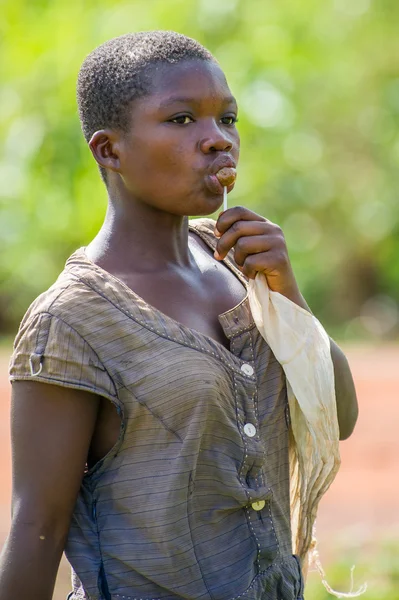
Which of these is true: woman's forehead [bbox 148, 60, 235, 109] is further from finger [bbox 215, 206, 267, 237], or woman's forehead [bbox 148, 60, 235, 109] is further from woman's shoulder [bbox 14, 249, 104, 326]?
woman's shoulder [bbox 14, 249, 104, 326]

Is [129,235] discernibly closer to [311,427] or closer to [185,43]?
[185,43]

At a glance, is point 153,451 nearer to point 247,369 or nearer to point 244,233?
point 247,369

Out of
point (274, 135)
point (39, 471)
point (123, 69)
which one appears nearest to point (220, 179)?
point (123, 69)

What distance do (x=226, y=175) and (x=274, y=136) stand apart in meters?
9.91

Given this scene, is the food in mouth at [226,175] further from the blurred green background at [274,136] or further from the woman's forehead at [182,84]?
the blurred green background at [274,136]

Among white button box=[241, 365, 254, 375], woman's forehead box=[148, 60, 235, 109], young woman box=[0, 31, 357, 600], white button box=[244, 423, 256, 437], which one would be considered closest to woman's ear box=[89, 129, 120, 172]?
young woman box=[0, 31, 357, 600]

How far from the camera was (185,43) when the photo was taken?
224 cm

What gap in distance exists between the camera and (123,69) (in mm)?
2230

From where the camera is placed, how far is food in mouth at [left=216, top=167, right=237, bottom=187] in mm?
2170

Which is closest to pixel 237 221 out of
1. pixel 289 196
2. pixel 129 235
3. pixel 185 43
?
pixel 129 235

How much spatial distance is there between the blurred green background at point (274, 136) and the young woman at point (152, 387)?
7290mm

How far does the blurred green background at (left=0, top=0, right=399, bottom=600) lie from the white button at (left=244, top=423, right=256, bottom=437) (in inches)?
293

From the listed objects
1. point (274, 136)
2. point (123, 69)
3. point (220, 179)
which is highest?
point (274, 136)

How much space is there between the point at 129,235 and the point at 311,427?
606mm
